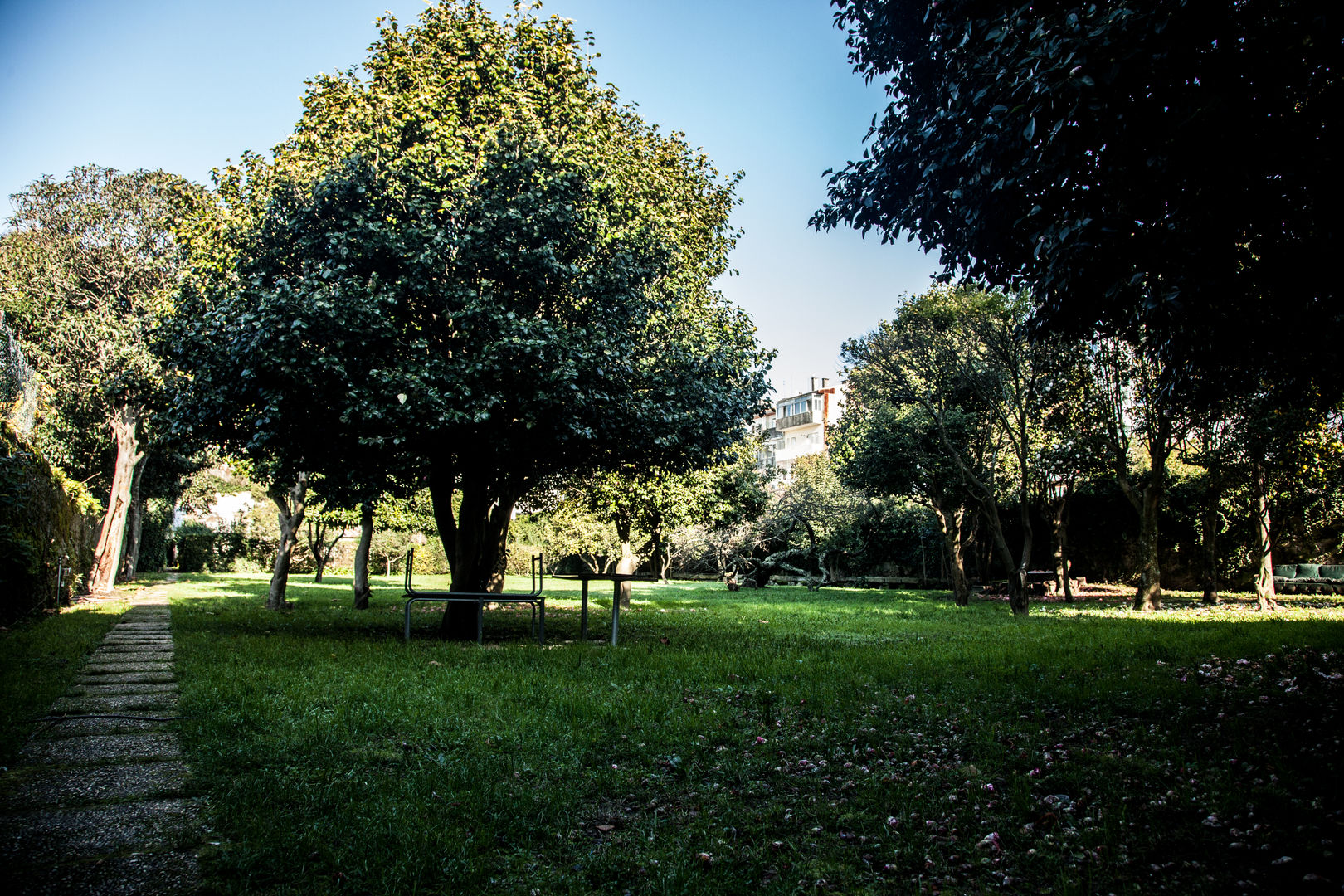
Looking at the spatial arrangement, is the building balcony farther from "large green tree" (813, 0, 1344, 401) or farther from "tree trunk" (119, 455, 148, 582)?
"large green tree" (813, 0, 1344, 401)

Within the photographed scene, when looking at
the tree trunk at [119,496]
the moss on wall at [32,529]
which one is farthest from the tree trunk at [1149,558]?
the tree trunk at [119,496]

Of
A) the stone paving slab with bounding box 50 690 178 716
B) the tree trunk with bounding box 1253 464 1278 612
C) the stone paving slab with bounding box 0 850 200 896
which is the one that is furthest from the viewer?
the tree trunk with bounding box 1253 464 1278 612

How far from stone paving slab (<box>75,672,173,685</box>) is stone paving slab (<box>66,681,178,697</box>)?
0.11 m

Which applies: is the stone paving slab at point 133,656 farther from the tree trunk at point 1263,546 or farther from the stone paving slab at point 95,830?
the tree trunk at point 1263,546

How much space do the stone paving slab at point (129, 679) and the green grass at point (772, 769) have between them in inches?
17.7

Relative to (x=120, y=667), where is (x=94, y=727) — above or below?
above

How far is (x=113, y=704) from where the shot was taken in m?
5.97

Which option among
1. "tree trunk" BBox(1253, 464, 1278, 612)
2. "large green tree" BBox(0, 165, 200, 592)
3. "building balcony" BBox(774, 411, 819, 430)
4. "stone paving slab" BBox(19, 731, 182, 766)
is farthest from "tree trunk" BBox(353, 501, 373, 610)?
"building balcony" BBox(774, 411, 819, 430)

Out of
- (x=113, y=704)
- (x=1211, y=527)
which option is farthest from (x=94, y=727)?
(x=1211, y=527)

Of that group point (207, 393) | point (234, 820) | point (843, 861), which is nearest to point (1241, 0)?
point (843, 861)

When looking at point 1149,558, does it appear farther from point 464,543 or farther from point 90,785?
point 90,785

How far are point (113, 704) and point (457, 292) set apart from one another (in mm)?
6108

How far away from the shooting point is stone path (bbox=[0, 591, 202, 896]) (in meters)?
2.88

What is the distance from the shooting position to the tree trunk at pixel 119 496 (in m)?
21.3
